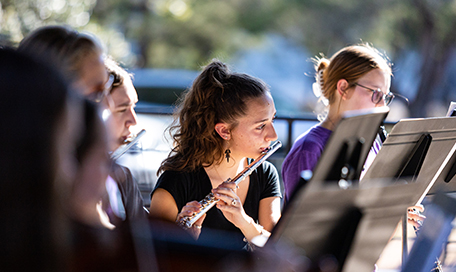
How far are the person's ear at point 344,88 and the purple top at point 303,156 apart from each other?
243 mm

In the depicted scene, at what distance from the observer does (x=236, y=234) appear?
199 cm

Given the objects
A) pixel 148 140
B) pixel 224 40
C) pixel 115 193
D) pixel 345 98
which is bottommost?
pixel 224 40

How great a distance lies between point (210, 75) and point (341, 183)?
0.99 meters

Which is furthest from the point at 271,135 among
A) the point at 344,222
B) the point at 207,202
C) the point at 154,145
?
the point at 154,145

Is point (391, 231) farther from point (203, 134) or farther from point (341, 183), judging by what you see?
point (203, 134)

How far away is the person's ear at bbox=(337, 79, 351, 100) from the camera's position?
2346 millimetres

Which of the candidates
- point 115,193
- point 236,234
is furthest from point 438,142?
point 115,193

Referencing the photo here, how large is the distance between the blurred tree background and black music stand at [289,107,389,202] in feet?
11.6

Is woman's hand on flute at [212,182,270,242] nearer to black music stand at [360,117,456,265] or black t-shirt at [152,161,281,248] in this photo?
black t-shirt at [152,161,281,248]

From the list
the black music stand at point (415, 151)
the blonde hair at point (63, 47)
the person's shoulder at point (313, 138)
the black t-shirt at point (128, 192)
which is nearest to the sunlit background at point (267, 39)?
the black t-shirt at point (128, 192)

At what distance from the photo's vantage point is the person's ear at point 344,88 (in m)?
2.35

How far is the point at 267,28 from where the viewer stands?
1353 cm

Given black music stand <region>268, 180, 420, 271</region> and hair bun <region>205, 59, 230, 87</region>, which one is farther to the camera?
hair bun <region>205, 59, 230, 87</region>

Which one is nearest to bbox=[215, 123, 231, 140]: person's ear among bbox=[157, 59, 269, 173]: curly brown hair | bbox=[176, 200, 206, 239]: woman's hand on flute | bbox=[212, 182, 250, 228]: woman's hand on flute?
bbox=[157, 59, 269, 173]: curly brown hair
